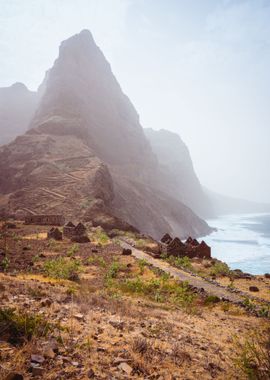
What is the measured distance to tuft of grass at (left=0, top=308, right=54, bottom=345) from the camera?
14.1 ft

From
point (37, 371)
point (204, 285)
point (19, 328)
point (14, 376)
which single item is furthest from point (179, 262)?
point (14, 376)

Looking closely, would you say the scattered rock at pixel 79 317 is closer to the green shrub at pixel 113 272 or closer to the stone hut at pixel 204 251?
the green shrub at pixel 113 272

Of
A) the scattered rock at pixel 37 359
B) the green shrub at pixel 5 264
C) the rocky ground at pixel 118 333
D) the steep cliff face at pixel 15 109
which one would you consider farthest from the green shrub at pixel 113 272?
the steep cliff face at pixel 15 109

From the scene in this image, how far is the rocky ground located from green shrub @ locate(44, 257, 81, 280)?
9.0 inches

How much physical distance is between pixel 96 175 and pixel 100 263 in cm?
3733

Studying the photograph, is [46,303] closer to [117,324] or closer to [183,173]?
[117,324]

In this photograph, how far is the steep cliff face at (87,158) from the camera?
48.6m

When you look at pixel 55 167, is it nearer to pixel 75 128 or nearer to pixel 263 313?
pixel 75 128

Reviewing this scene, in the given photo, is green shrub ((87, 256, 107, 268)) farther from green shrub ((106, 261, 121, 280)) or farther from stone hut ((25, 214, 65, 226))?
stone hut ((25, 214, 65, 226))

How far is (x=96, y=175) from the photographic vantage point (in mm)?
52344

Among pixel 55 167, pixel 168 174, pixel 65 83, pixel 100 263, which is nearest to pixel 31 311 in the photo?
pixel 100 263

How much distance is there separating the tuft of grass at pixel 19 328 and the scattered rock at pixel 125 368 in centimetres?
144

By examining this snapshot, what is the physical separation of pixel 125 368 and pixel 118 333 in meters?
1.60

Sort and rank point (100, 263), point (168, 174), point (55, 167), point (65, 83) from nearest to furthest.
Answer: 1. point (100, 263)
2. point (55, 167)
3. point (65, 83)
4. point (168, 174)
